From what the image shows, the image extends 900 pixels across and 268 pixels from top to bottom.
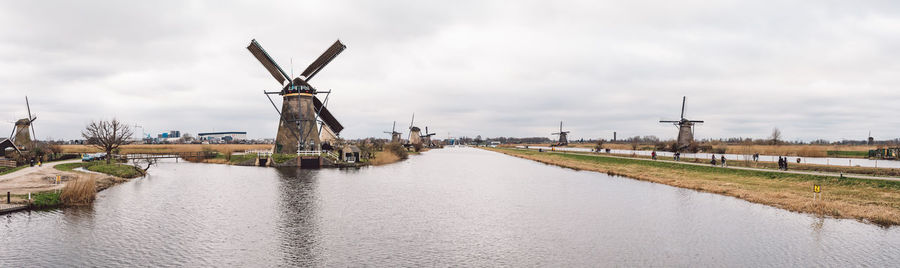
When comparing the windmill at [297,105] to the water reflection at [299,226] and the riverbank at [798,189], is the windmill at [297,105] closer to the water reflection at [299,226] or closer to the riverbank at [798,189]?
the water reflection at [299,226]

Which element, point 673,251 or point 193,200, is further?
point 193,200

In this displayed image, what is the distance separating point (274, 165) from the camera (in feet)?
193

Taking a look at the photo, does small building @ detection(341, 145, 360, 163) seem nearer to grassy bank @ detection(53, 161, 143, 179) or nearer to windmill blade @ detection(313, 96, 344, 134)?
A: windmill blade @ detection(313, 96, 344, 134)

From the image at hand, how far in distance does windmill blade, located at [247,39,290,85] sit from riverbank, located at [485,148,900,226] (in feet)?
149

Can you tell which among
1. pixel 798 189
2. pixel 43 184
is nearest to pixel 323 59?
pixel 43 184

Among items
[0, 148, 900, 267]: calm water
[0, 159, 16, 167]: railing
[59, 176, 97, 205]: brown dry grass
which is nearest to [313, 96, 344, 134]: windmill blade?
[0, 159, 16, 167]: railing

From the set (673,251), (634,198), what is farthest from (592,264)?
(634,198)

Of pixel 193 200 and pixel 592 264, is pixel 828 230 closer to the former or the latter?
pixel 592 264

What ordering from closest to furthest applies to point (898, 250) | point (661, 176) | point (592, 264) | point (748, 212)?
point (592, 264) < point (898, 250) < point (748, 212) < point (661, 176)

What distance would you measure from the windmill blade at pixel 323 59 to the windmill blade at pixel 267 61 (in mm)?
2810

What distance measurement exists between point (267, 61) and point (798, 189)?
57.7 meters

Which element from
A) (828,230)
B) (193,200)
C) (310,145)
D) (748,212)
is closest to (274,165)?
(310,145)

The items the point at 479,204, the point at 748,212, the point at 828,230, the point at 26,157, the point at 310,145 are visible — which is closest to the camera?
the point at 828,230

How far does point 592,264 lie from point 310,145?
177 ft
